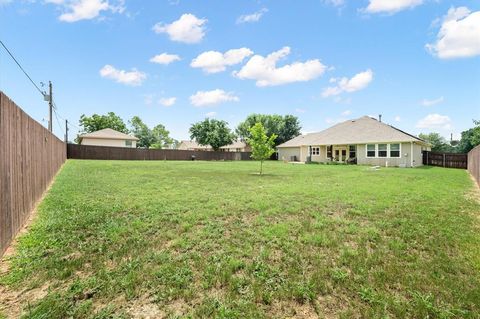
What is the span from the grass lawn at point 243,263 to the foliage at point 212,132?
3936 centimetres

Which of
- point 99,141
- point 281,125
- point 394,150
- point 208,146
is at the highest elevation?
point 281,125

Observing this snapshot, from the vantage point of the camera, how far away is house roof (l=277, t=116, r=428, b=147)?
968 inches

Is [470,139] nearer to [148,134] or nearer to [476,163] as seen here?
[476,163]

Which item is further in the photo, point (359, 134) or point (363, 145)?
point (359, 134)

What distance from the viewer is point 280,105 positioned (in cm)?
4616

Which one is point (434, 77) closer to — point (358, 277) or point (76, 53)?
point (358, 277)

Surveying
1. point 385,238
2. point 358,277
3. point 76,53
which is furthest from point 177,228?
point 76,53

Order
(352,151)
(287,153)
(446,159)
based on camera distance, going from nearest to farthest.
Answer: (446,159) → (352,151) → (287,153)

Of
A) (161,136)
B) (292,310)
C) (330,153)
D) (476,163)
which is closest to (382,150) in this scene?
(330,153)

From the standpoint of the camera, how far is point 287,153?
123 ft

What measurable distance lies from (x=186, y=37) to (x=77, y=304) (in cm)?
1818

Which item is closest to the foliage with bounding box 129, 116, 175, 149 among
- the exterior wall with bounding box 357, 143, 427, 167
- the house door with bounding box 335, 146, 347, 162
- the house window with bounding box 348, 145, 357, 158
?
the house door with bounding box 335, 146, 347, 162

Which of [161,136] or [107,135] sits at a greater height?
[161,136]

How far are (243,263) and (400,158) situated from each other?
82.3ft
